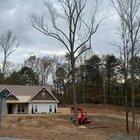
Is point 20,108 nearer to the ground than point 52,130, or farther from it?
farther from it

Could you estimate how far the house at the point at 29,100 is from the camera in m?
70.9

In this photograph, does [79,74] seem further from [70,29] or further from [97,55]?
[70,29]

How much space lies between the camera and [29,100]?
234ft

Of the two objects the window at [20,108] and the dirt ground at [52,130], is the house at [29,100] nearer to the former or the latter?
the window at [20,108]

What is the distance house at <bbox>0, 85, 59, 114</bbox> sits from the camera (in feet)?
233

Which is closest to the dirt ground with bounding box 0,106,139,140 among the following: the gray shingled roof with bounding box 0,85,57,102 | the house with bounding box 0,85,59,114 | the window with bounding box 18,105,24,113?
the house with bounding box 0,85,59,114

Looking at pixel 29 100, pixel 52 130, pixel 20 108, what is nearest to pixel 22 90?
pixel 29 100

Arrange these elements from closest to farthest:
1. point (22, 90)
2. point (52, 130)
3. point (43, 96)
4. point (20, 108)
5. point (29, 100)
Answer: point (52, 130) < point (29, 100) < point (20, 108) < point (22, 90) < point (43, 96)

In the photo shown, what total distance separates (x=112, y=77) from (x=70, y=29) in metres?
59.2

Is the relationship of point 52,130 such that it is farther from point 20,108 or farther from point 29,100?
point 20,108

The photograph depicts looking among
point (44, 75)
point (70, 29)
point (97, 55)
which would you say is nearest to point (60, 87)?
point (44, 75)

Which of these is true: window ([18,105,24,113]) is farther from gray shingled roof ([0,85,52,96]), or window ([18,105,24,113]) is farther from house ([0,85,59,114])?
gray shingled roof ([0,85,52,96])

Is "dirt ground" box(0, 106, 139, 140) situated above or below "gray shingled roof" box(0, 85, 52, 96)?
below

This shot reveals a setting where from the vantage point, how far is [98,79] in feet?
324
